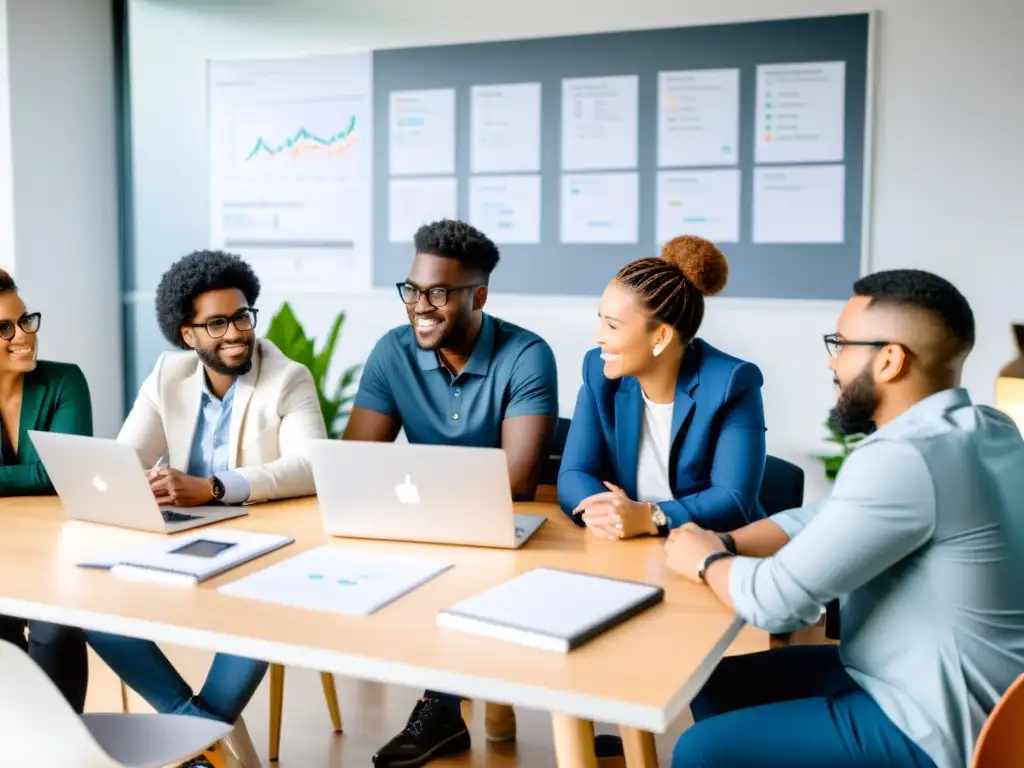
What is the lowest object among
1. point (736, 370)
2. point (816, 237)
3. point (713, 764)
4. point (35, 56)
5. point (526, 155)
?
point (713, 764)

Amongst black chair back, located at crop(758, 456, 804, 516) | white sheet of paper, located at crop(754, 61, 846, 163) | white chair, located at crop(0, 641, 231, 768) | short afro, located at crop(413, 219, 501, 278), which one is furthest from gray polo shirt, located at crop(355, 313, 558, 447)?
white sheet of paper, located at crop(754, 61, 846, 163)

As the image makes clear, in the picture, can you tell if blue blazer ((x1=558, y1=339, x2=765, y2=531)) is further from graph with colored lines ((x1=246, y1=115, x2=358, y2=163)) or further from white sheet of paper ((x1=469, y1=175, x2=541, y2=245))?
graph with colored lines ((x1=246, y1=115, x2=358, y2=163))

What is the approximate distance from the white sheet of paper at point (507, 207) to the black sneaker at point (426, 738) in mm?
2006

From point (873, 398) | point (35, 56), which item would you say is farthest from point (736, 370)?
point (35, 56)

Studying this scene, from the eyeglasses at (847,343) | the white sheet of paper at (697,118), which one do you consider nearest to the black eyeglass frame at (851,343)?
the eyeglasses at (847,343)

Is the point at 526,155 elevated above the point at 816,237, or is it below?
above

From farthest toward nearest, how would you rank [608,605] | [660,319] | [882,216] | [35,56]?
[35,56] → [882,216] → [660,319] → [608,605]

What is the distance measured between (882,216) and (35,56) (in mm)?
3301

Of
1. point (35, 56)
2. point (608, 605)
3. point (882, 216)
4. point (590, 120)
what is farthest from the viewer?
point (35, 56)

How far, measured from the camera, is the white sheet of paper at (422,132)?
416cm

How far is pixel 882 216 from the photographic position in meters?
3.64

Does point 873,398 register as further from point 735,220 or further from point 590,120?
point 590,120

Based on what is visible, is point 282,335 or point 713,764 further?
point 282,335

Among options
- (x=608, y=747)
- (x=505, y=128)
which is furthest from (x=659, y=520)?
(x=505, y=128)
